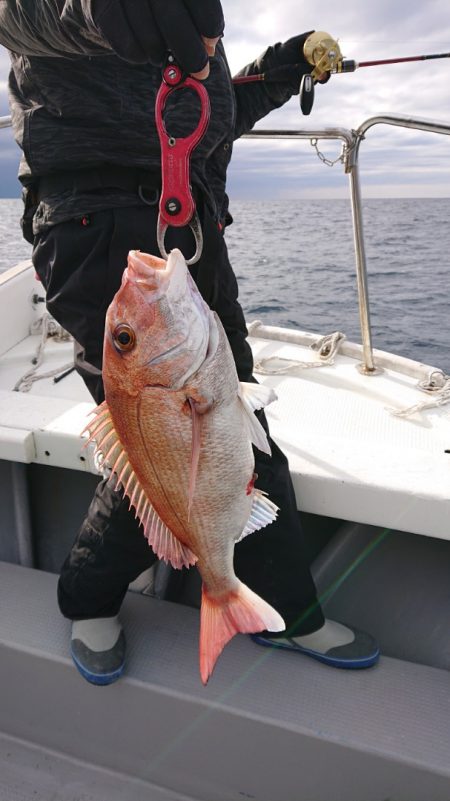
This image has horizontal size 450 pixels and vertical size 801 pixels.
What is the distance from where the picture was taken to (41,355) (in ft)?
12.9

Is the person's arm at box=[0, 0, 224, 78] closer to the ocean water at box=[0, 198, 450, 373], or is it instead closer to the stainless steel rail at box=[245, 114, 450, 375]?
the stainless steel rail at box=[245, 114, 450, 375]

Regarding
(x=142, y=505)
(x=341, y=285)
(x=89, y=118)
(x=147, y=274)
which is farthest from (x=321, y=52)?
(x=341, y=285)

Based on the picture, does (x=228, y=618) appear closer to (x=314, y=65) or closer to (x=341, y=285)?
(x=314, y=65)

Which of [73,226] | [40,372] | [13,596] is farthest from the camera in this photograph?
[40,372]

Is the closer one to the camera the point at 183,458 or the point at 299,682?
the point at 183,458

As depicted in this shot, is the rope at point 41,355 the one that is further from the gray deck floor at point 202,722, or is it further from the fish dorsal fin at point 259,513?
the fish dorsal fin at point 259,513

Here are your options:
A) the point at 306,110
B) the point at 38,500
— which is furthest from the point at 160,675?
the point at 306,110

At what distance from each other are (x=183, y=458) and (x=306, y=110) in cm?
156

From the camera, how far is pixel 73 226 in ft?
5.23

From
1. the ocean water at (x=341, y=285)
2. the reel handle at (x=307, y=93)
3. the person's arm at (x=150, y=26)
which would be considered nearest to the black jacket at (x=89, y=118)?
the person's arm at (x=150, y=26)

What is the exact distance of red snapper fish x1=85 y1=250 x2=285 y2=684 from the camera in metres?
1.28

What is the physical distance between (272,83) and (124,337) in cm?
152

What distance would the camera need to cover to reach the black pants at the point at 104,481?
5.24ft

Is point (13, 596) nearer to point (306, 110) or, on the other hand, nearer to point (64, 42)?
point (64, 42)
